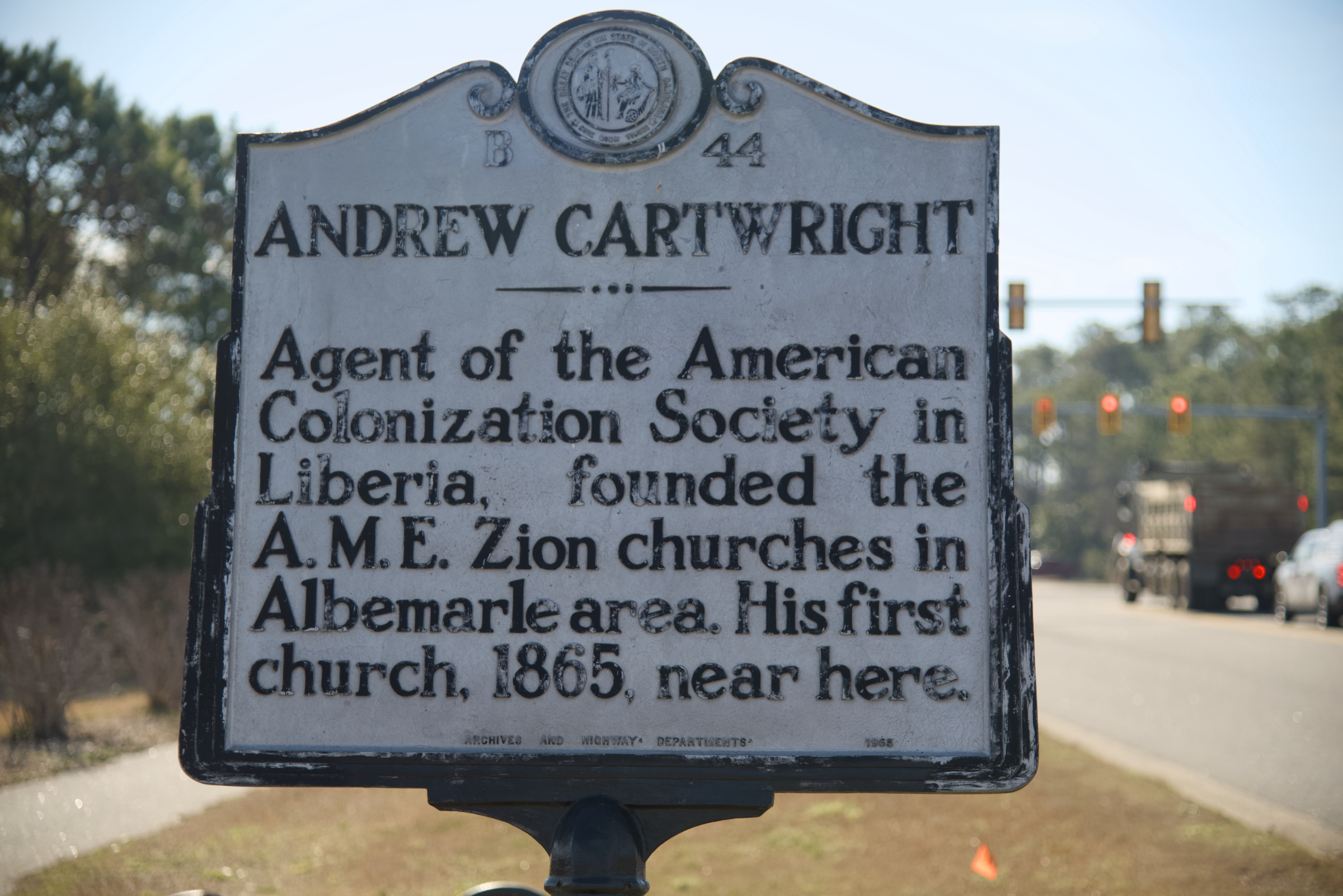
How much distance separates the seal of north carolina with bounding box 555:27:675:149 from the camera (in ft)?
7.59

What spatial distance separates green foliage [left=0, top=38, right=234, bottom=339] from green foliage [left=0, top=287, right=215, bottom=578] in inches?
244

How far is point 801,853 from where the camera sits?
6.17m

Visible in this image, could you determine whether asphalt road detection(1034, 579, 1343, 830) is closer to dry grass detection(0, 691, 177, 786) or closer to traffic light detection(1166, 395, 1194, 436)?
traffic light detection(1166, 395, 1194, 436)

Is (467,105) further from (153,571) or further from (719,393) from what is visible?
(153,571)

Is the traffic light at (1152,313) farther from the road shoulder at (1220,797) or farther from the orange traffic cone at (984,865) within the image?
the orange traffic cone at (984,865)

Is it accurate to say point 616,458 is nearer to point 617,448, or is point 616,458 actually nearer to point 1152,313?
point 617,448

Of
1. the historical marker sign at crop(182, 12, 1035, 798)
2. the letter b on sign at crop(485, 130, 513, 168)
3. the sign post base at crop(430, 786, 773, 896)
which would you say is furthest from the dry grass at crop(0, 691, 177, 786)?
the letter b on sign at crop(485, 130, 513, 168)

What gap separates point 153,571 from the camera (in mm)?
14250

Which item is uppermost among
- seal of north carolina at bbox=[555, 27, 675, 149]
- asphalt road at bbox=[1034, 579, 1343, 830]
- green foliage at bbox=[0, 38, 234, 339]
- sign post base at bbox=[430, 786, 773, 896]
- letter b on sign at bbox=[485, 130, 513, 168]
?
green foliage at bbox=[0, 38, 234, 339]

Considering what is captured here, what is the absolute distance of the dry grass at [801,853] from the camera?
18.0ft

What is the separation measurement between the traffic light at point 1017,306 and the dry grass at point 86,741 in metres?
14.9

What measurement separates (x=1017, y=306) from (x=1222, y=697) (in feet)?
29.4

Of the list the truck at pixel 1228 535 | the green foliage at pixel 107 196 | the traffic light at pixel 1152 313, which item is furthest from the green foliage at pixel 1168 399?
the green foliage at pixel 107 196

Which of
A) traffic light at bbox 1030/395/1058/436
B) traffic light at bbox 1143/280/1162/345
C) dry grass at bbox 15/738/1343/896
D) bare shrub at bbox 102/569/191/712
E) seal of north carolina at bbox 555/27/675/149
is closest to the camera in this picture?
seal of north carolina at bbox 555/27/675/149
